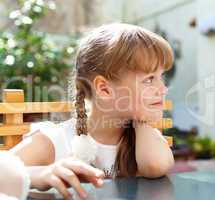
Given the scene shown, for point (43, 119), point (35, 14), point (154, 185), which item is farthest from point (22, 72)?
point (154, 185)

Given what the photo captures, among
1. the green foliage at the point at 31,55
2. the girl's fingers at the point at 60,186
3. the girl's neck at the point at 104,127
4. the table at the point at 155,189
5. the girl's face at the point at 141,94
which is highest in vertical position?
the green foliage at the point at 31,55

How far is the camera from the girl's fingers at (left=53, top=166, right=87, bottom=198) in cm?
40

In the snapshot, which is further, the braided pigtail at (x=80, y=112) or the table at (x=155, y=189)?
the braided pigtail at (x=80, y=112)

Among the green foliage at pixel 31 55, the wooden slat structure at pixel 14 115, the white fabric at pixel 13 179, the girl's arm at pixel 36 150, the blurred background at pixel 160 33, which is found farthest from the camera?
the blurred background at pixel 160 33

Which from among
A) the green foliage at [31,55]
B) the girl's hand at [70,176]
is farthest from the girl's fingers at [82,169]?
the green foliage at [31,55]

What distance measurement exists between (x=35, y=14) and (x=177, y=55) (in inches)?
79.1

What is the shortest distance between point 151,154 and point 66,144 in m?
0.17

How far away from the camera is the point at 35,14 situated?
4.43ft

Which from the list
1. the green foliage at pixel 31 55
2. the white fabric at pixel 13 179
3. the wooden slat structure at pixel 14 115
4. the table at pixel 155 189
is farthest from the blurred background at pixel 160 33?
the white fabric at pixel 13 179

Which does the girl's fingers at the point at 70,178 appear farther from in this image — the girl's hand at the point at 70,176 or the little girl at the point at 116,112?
the little girl at the point at 116,112

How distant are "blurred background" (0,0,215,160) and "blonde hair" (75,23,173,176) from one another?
48 centimetres

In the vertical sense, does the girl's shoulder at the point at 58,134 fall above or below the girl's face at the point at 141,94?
below

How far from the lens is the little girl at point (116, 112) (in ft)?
2.06

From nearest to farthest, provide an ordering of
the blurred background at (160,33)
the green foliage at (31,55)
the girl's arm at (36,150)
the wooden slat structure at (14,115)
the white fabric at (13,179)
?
the white fabric at (13,179) → the girl's arm at (36,150) → the wooden slat structure at (14,115) → the green foliage at (31,55) → the blurred background at (160,33)
